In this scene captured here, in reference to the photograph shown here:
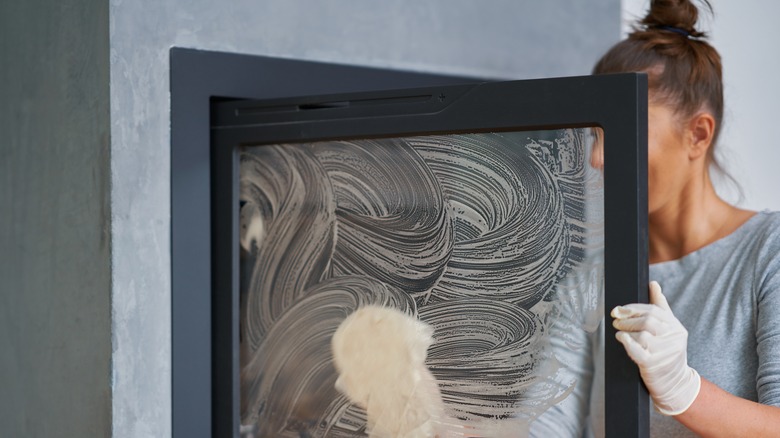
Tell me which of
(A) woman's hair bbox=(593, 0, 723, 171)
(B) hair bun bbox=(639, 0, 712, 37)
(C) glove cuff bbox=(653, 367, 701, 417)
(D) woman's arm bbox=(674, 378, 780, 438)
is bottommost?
(D) woman's arm bbox=(674, 378, 780, 438)

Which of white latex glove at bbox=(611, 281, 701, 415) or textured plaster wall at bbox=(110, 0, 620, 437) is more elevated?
textured plaster wall at bbox=(110, 0, 620, 437)

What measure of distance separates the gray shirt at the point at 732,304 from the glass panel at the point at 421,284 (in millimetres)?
439

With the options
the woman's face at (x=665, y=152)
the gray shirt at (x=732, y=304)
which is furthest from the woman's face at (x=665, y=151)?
the gray shirt at (x=732, y=304)

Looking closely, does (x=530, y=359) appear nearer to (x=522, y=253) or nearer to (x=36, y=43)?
(x=522, y=253)

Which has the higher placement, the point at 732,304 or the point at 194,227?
the point at 194,227

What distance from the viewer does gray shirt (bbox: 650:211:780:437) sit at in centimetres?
134

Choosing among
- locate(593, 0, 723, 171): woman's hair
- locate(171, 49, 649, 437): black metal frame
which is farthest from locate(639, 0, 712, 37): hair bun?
locate(171, 49, 649, 437): black metal frame

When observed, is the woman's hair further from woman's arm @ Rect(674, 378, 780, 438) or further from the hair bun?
woman's arm @ Rect(674, 378, 780, 438)

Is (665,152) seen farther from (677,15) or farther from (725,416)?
(725,416)

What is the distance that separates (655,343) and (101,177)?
0.77m

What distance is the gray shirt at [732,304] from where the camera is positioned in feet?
4.39

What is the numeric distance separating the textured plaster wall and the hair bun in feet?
1.27

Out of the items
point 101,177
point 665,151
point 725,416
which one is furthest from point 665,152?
point 101,177

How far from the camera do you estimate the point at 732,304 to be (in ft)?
4.64
